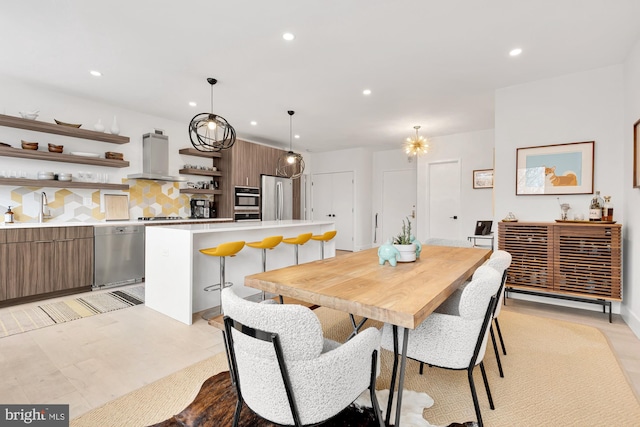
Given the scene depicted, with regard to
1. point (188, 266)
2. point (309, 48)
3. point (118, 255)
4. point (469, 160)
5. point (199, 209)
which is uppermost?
point (309, 48)

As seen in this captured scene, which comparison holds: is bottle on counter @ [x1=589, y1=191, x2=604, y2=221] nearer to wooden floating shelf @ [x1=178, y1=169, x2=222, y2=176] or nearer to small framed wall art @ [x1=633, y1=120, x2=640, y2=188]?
small framed wall art @ [x1=633, y1=120, x2=640, y2=188]

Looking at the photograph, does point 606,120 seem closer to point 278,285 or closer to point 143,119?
point 278,285

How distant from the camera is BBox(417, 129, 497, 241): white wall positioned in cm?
589

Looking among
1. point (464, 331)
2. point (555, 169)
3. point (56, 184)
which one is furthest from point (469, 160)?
point (56, 184)

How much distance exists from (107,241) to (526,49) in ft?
17.5

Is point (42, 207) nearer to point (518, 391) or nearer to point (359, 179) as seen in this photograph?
point (518, 391)

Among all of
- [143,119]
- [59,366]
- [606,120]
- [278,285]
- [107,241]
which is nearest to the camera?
[278,285]

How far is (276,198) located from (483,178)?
4231 millimetres

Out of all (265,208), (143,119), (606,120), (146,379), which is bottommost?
(146,379)

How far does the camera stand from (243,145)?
610 cm

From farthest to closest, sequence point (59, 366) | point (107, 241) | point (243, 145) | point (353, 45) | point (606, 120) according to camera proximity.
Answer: point (243, 145) → point (107, 241) → point (606, 120) → point (353, 45) → point (59, 366)

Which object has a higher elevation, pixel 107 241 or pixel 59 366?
pixel 107 241

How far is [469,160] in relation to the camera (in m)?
6.05

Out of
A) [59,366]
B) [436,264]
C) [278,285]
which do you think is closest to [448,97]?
[436,264]
